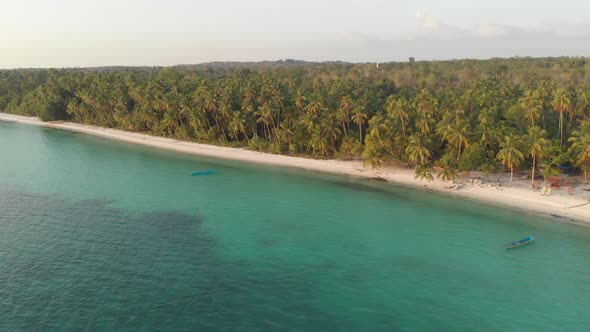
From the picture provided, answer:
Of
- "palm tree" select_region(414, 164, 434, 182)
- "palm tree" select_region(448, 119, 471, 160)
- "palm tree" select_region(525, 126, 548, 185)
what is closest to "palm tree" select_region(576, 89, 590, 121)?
"palm tree" select_region(525, 126, 548, 185)

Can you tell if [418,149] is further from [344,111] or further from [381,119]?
[344,111]

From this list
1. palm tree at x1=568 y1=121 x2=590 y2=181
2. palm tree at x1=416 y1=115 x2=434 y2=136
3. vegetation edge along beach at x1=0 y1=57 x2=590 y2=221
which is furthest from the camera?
palm tree at x1=416 y1=115 x2=434 y2=136

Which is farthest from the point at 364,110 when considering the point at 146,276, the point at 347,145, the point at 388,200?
the point at 146,276

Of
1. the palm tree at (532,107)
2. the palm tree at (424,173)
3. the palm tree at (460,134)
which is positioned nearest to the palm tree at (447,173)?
the palm tree at (424,173)

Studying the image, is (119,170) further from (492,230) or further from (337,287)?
(492,230)

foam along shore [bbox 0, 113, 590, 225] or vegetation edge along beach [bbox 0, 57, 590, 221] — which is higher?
vegetation edge along beach [bbox 0, 57, 590, 221]

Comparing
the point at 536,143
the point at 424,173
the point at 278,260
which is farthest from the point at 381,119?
the point at 278,260

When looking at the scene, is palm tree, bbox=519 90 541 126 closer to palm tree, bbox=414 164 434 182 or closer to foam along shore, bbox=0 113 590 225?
foam along shore, bbox=0 113 590 225
